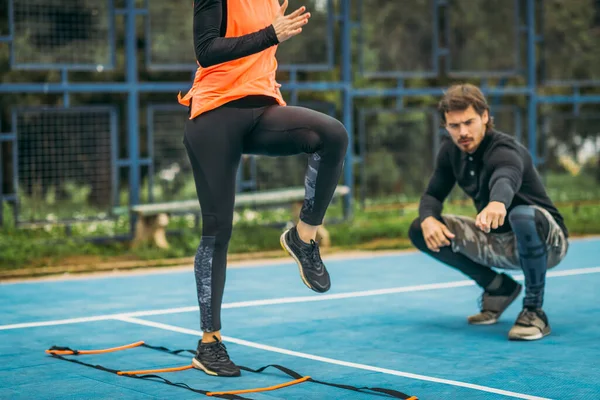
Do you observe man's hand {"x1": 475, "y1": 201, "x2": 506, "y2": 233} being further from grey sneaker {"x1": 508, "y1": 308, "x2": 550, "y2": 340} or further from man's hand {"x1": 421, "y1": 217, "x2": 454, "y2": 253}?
grey sneaker {"x1": 508, "y1": 308, "x2": 550, "y2": 340}

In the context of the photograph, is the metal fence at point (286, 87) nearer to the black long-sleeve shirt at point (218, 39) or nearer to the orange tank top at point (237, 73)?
the orange tank top at point (237, 73)

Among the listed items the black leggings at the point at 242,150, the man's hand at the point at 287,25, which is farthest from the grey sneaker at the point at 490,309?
the man's hand at the point at 287,25

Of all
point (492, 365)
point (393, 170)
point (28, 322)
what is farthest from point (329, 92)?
point (492, 365)

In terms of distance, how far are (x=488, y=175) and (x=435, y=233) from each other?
45cm

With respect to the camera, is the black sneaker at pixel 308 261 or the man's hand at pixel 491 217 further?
the man's hand at pixel 491 217

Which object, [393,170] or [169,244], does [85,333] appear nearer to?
[169,244]

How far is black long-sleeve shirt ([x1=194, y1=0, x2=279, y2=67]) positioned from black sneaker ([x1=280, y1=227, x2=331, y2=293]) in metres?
0.89

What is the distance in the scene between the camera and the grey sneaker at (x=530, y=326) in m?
5.98

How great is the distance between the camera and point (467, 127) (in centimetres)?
611

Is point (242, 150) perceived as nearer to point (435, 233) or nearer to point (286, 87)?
point (435, 233)

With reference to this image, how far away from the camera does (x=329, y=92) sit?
11109 millimetres

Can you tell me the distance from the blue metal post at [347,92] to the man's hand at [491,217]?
5.60m

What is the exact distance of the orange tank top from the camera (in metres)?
5.02

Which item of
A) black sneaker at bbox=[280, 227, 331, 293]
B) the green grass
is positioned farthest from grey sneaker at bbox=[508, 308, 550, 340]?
the green grass
